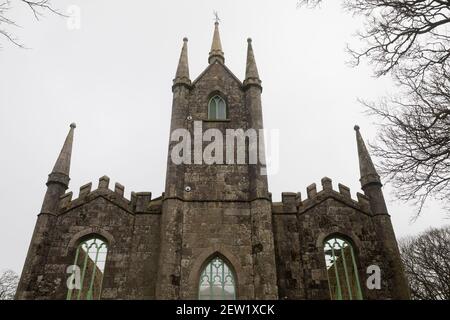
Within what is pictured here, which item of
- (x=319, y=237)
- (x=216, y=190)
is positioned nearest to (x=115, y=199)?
(x=216, y=190)

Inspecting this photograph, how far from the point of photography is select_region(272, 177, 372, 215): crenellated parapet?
15.2m

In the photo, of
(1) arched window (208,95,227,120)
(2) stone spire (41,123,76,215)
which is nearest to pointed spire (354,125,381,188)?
(1) arched window (208,95,227,120)

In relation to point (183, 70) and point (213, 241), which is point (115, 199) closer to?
point (213, 241)

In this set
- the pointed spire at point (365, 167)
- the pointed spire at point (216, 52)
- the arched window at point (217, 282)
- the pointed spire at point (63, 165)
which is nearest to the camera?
the arched window at point (217, 282)

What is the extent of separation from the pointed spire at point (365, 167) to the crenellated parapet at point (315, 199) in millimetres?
785

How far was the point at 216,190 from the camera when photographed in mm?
15438

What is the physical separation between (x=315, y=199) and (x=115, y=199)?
822cm

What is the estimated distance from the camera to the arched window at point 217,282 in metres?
13.1

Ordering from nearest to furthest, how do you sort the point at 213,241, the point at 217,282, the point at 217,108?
the point at 217,282 → the point at 213,241 → the point at 217,108

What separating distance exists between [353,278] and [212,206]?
592 cm

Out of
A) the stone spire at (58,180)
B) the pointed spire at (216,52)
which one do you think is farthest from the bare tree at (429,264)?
the stone spire at (58,180)

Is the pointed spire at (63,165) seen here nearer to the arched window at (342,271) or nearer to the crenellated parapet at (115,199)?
the crenellated parapet at (115,199)

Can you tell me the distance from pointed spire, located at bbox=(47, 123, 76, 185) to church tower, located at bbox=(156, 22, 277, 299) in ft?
14.3
